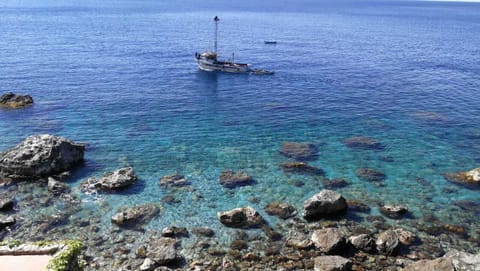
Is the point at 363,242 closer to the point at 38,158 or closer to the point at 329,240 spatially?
the point at 329,240

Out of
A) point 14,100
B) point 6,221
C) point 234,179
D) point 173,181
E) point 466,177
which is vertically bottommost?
point 6,221

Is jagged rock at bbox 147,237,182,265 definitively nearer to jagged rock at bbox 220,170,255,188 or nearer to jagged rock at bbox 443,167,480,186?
jagged rock at bbox 220,170,255,188

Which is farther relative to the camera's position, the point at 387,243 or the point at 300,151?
the point at 300,151

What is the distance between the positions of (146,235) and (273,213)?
39.3ft

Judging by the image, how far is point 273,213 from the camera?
1609 inches

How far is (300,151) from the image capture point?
55844 millimetres

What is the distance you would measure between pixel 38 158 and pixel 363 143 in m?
41.0

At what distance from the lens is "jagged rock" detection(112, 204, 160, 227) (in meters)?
38.7

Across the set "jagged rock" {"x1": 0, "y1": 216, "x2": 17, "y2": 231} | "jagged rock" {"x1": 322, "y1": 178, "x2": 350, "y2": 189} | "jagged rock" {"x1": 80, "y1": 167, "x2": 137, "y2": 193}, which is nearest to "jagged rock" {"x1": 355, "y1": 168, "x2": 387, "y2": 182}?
"jagged rock" {"x1": 322, "y1": 178, "x2": 350, "y2": 189}

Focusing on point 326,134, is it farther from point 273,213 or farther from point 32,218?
point 32,218

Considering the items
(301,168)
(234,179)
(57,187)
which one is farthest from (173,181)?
(301,168)

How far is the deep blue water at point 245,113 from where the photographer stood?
46.5 meters

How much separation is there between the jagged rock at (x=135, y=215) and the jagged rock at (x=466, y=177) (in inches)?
1312

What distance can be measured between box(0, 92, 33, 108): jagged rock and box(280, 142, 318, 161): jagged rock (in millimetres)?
43904
